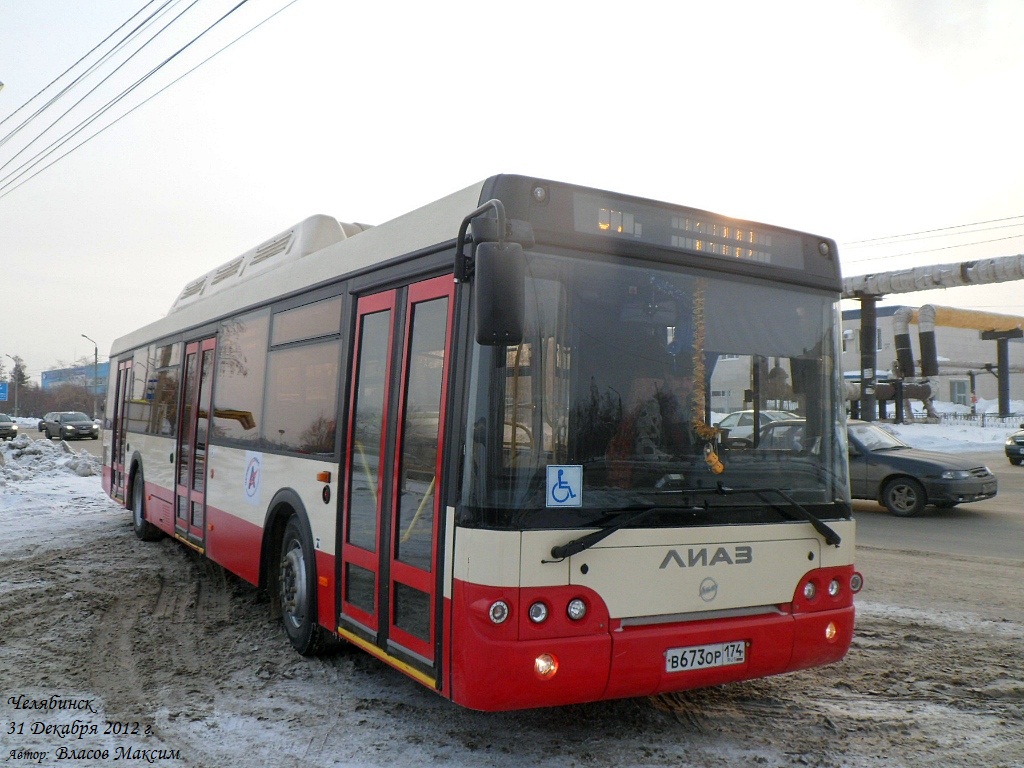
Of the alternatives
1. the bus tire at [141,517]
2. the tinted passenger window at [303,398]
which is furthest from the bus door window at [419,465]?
the bus tire at [141,517]

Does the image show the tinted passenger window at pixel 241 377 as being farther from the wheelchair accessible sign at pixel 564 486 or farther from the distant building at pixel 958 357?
the distant building at pixel 958 357

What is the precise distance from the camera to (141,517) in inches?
438

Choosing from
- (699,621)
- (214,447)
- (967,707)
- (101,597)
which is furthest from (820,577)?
(101,597)

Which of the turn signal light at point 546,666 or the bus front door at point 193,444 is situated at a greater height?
the bus front door at point 193,444

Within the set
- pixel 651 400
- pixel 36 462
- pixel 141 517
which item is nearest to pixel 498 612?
pixel 651 400

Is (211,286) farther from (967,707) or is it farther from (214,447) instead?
(967,707)

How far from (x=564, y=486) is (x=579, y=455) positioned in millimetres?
167

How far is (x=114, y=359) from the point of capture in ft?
43.9

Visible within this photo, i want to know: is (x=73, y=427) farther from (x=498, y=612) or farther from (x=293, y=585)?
(x=498, y=612)

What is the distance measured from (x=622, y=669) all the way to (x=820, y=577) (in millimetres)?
1347

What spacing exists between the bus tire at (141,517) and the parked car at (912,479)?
10155 mm

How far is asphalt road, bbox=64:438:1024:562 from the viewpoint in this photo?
1046 cm

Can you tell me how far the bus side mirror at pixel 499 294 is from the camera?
3713 millimetres

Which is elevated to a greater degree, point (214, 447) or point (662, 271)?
point (662, 271)
